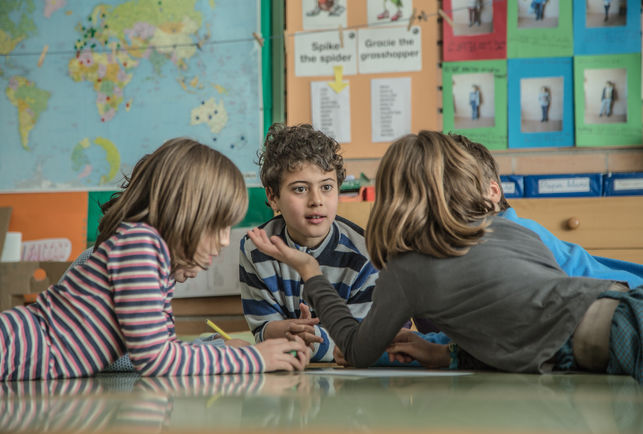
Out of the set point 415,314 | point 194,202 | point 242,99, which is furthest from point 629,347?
point 242,99

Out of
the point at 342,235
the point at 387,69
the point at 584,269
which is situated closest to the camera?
the point at 584,269

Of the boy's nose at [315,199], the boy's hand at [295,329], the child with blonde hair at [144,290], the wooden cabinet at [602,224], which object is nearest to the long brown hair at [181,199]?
the child with blonde hair at [144,290]

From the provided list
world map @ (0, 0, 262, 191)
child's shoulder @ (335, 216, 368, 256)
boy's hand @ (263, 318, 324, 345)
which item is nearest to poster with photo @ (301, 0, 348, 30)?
world map @ (0, 0, 262, 191)

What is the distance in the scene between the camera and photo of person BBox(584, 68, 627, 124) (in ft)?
6.68

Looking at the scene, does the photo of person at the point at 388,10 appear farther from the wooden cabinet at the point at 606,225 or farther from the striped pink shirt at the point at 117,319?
the striped pink shirt at the point at 117,319

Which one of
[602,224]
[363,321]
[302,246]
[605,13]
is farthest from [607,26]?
[363,321]

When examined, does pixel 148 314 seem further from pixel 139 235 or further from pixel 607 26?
pixel 607 26

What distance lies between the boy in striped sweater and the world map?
77 centimetres

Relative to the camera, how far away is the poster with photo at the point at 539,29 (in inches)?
81.4

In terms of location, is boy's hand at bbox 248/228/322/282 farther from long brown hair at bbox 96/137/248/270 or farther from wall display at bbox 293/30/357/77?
wall display at bbox 293/30/357/77

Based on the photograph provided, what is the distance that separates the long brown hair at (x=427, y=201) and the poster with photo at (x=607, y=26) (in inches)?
52.8

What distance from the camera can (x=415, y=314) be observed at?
3.01 feet

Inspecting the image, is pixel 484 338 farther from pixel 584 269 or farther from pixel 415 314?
pixel 584 269

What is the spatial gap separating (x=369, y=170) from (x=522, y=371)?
1.32 m
